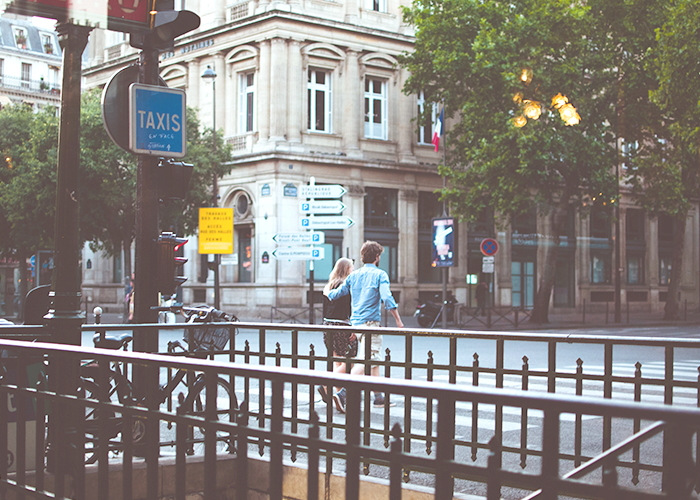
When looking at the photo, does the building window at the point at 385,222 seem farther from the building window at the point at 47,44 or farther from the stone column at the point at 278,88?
the building window at the point at 47,44

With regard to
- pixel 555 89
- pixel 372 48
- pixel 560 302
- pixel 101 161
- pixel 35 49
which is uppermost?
pixel 35 49

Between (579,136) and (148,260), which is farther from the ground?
(579,136)

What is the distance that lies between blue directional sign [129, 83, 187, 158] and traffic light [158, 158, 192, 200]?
0.09 m

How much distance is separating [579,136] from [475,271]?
1134cm

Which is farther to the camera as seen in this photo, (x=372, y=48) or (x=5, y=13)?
(x=372, y=48)

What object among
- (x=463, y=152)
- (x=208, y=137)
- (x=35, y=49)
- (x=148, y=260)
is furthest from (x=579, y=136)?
(x=35, y=49)

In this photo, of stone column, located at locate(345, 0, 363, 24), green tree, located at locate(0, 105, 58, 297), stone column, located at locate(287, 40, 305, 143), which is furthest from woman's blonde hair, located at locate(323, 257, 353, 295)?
stone column, located at locate(345, 0, 363, 24)

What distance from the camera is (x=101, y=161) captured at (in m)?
30.3

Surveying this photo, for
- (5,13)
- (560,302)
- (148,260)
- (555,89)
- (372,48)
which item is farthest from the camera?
(560,302)

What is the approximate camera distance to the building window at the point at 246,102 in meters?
35.7

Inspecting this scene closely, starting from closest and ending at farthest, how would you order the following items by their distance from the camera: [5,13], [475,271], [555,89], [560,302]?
[5,13] → [555,89] → [475,271] → [560,302]

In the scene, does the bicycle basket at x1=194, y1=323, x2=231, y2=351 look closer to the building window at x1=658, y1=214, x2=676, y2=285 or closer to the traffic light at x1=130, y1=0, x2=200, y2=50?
the traffic light at x1=130, y1=0, x2=200, y2=50

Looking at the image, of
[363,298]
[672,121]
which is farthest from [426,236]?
[363,298]

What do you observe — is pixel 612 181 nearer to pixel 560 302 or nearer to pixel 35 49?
pixel 560 302
